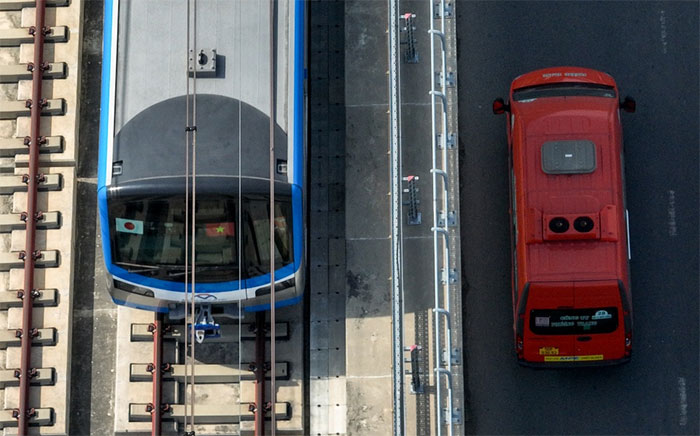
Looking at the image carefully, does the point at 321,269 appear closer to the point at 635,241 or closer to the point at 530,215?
the point at 530,215

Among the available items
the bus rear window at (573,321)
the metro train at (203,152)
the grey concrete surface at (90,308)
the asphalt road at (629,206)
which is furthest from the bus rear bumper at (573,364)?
the grey concrete surface at (90,308)

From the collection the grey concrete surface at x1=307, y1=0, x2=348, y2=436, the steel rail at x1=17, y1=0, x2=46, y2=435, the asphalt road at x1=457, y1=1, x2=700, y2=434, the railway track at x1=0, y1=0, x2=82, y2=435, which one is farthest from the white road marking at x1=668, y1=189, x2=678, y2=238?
the steel rail at x1=17, y1=0, x2=46, y2=435

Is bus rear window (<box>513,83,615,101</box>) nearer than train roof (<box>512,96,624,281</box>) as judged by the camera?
No

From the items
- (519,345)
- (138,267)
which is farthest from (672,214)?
(138,267)

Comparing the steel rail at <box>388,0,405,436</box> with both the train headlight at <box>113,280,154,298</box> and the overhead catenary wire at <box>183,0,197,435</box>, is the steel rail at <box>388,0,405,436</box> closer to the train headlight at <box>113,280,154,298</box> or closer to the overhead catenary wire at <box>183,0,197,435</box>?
the overhead catenary wire at <box>183,0,197,435</box>

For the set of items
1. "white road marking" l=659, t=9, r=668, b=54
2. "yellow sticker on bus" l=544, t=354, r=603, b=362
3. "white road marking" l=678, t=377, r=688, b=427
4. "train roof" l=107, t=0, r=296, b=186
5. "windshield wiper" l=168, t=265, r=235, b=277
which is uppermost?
"white road marking" l=659, t=9, r=668, b=54
